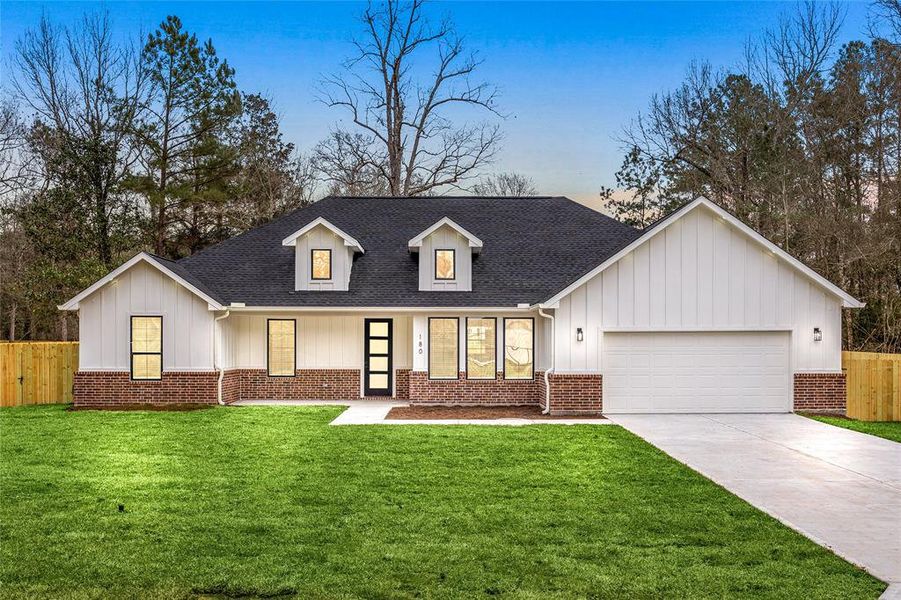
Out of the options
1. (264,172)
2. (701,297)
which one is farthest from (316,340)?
(264,172)

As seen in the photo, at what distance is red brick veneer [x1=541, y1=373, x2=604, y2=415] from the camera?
53.6ft

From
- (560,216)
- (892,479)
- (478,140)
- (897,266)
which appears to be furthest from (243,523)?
(478,140)

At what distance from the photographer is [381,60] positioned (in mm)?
30812

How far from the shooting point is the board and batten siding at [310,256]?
19.0m

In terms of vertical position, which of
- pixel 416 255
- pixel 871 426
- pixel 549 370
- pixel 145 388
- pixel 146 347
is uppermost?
pixel 416 255

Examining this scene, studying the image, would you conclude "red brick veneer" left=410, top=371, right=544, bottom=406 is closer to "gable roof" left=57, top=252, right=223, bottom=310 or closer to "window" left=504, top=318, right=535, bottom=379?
"window" left=504, top=318, right=535, bottom=379

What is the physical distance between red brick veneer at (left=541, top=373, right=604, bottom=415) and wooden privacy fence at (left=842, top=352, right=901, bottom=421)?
19.2ft

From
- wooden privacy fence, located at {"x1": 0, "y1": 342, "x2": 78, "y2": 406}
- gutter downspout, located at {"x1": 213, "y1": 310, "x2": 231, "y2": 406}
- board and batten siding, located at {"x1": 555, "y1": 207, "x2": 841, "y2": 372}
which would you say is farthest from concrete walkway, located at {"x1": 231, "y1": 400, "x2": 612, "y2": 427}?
wooden privacy fence, located at {"x1": 0, "y1": 342, "x2": 78, "y2": 406}

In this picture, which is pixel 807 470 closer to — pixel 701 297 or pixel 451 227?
pixel 701 297

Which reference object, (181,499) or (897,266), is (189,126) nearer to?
(181,499)

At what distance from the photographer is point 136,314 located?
1753 cm

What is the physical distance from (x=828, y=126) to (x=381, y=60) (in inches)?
737

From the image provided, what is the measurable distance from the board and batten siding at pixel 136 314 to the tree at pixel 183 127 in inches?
488

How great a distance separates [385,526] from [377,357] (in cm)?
1257
